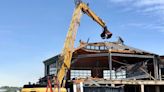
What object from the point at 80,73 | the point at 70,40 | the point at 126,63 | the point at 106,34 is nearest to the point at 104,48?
the point at 106,34

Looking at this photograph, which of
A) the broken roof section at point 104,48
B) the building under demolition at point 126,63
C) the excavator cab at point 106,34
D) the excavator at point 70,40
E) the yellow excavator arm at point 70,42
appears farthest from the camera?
the excavator cab at point 106,34

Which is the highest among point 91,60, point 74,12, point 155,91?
point 74,12

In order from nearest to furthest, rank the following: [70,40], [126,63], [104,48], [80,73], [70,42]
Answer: [70,42]
[70,40]
[104,48]
[126,63]
[80,73]

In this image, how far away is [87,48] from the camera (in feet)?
231

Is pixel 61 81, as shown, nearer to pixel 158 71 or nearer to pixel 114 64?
pixel 158 71

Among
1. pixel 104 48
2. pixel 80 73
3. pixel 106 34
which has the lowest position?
pixel 80 73

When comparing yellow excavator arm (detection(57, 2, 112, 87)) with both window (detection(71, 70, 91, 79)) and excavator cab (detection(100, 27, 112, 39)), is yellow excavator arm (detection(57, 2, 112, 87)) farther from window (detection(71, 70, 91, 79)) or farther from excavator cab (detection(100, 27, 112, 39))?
window (detection(71, 70, 91, 79))

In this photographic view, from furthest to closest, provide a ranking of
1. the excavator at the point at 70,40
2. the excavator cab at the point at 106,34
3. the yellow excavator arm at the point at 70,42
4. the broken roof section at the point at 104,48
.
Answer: the excavator cab at the point at 106,34
the broken roof section at the point at 104,48
the yellow excavator arm at the point at 70,42
the excavator at the point at 70,40

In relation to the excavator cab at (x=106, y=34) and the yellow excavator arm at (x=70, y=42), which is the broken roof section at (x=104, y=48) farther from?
the yellow excavator arm at (x=70, y=42)

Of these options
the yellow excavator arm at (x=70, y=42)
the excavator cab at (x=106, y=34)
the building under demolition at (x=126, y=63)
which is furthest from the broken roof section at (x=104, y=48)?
the yellow excavator arm at (x=70, y=42)

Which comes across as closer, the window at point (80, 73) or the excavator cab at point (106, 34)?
the excavator cab at point (106, 34)

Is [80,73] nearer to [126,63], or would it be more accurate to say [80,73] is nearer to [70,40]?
[126,63]

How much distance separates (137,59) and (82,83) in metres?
20.3

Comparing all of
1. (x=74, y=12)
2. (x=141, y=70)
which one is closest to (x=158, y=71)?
(x=141, y=70)
